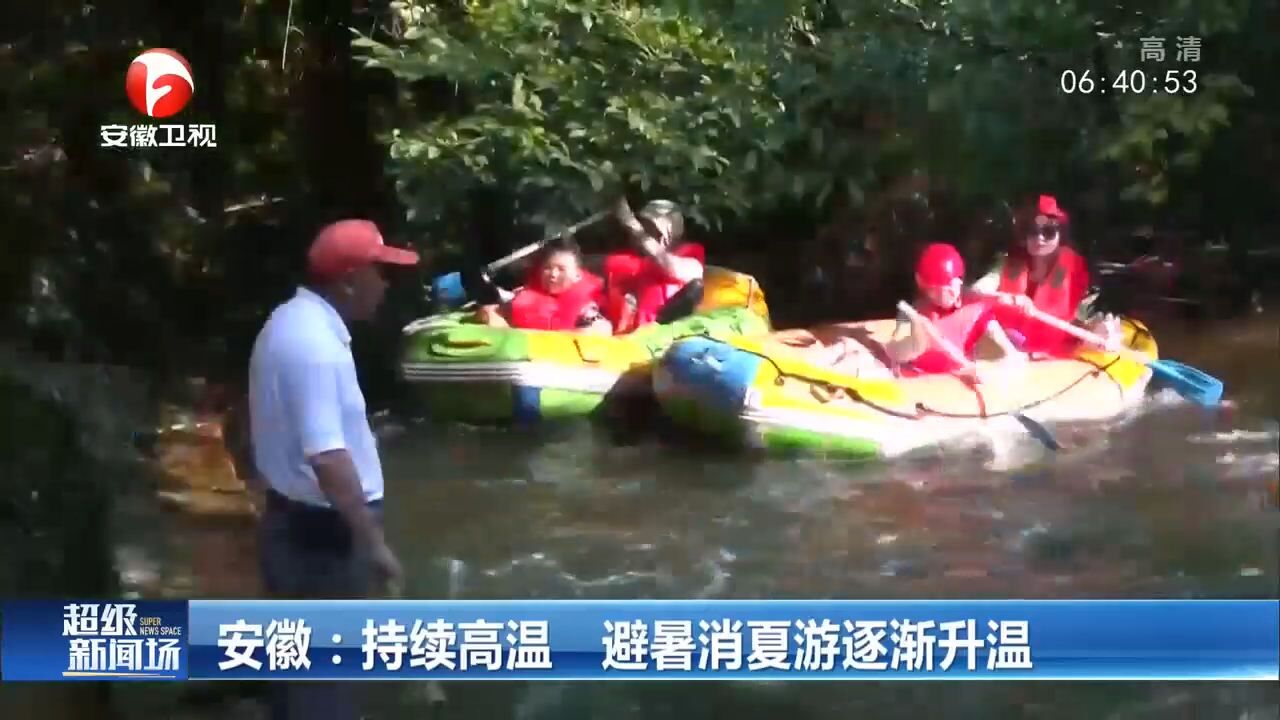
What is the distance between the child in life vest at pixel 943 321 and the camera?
1.85 m

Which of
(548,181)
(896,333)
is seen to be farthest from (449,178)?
(896,333)

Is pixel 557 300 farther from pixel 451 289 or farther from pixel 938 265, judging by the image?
pixel 938 265

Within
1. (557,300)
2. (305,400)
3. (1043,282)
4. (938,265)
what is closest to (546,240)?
(557,300)

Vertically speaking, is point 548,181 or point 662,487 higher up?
point 548,181

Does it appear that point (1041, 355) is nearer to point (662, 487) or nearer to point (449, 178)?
point (662, 487)

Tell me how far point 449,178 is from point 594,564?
0.63 metres

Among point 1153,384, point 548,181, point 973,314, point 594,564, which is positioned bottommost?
point 594,564

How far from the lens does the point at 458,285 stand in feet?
6.08

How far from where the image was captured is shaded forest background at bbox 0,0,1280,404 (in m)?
1.83

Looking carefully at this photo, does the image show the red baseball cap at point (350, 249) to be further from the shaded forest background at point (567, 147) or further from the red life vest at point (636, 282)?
the red life vest at point (636, 282)

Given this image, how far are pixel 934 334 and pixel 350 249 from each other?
907mm

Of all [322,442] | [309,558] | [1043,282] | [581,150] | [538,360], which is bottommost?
[309,558]

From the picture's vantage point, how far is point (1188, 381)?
72.6 inches

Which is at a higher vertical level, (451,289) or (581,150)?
(581,150)
